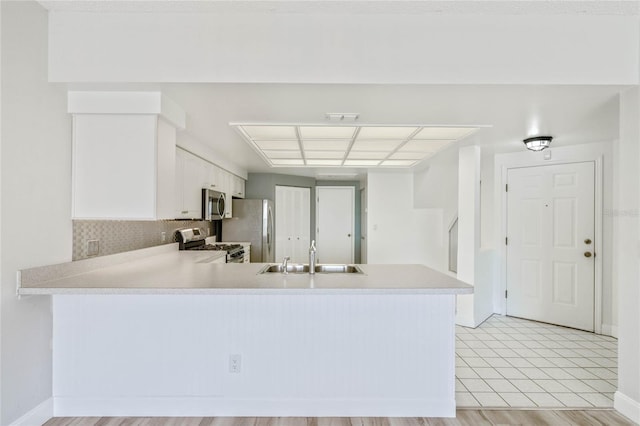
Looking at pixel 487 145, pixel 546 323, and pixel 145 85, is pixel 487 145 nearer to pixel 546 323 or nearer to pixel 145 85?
pixel 546 323

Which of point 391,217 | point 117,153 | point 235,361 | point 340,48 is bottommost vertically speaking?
point 235,361

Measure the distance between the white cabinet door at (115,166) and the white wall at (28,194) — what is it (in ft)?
0.32

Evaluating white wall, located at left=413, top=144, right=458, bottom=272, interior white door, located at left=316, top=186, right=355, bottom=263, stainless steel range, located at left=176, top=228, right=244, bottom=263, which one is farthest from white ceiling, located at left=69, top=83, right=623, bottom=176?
interior white door, located at left=316, top=186, right=355, bottom=263

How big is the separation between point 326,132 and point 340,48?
37.9 inches

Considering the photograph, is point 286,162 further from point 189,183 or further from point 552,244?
point 552,244

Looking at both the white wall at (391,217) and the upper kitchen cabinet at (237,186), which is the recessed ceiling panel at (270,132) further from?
the white wall at (391,217)

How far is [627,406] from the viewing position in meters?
2.18

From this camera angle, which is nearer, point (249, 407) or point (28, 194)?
point (28, 194)

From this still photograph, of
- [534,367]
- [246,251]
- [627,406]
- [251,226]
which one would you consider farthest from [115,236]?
A: [627,406]

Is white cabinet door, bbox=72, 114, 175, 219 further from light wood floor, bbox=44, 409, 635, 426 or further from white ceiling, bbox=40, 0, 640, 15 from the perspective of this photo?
light wood floor, bbox=44, 409, 635, 426

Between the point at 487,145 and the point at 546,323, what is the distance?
2.29 m

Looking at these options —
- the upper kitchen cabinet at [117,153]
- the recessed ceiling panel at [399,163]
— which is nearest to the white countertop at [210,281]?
the upper kitchen cabinet at [117,153]

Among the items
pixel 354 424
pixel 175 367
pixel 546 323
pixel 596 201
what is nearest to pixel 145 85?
pixel 175 367

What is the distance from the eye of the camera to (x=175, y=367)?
214cm
